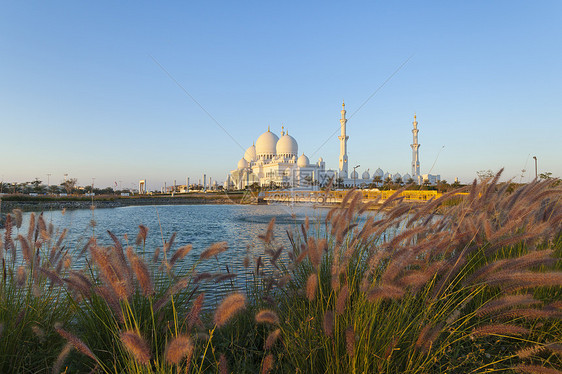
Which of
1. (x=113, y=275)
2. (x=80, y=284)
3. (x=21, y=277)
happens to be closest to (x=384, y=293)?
(x=113, y=275)

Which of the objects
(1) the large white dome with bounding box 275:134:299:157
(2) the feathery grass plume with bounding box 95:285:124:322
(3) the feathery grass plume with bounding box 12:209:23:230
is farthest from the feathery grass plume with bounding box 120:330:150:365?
(1) the large white dome with bounding box 275:134:299:157

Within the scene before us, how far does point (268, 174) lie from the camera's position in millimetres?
70938

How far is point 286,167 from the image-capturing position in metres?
68.9

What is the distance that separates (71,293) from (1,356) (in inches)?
16.8

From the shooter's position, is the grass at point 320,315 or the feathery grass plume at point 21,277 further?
the feathery grass plume at point 21,277

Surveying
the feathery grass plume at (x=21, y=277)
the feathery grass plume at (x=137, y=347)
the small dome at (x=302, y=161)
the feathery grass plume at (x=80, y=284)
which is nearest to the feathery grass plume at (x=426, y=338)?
the feathery grass plume at (x=137, y=347)

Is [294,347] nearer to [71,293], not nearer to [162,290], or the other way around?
[162,290]

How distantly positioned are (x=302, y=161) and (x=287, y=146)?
4.53 m

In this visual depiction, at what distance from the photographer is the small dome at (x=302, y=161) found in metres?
72.4

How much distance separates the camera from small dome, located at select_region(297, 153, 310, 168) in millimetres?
72375

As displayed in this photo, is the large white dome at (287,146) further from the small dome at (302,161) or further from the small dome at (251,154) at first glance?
the small dome at (251,154)

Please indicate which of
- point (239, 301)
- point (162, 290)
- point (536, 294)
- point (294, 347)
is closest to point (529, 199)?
point (536, 294)

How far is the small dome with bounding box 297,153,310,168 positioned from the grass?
6975cm

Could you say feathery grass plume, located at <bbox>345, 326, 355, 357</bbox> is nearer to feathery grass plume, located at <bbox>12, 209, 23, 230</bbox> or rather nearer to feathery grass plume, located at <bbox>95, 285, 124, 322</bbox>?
feathery grass plume, located at <bbox>95, 285, 124, 322</bbox>
